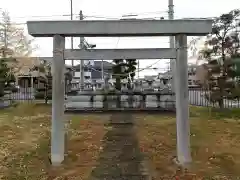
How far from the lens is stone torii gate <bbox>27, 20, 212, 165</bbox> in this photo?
212 inches

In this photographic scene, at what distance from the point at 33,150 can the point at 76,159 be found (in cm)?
111

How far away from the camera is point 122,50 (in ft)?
18.3

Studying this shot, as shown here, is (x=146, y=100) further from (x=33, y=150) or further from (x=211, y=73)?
(x=33, y=150)

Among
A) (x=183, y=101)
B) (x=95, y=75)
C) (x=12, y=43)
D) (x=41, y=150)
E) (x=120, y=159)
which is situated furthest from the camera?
(x=95, y=75)

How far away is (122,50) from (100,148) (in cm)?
224

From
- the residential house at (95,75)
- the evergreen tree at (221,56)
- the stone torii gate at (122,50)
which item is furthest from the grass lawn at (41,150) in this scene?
the residential house at (95,75)

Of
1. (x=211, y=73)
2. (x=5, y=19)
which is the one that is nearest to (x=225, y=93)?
(x=211, y=73)

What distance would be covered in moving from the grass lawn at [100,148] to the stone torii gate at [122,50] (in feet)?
1.25

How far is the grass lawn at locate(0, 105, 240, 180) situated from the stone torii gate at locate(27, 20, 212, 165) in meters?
0.38

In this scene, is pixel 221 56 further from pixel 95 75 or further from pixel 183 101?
pixel 95 75

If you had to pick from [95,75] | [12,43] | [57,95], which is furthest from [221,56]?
[95,75]

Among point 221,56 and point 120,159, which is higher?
point 221,56

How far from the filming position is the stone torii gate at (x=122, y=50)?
539 centimetres

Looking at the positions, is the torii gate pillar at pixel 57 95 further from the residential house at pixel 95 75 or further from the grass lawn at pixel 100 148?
the residential house at pixel 95 75
